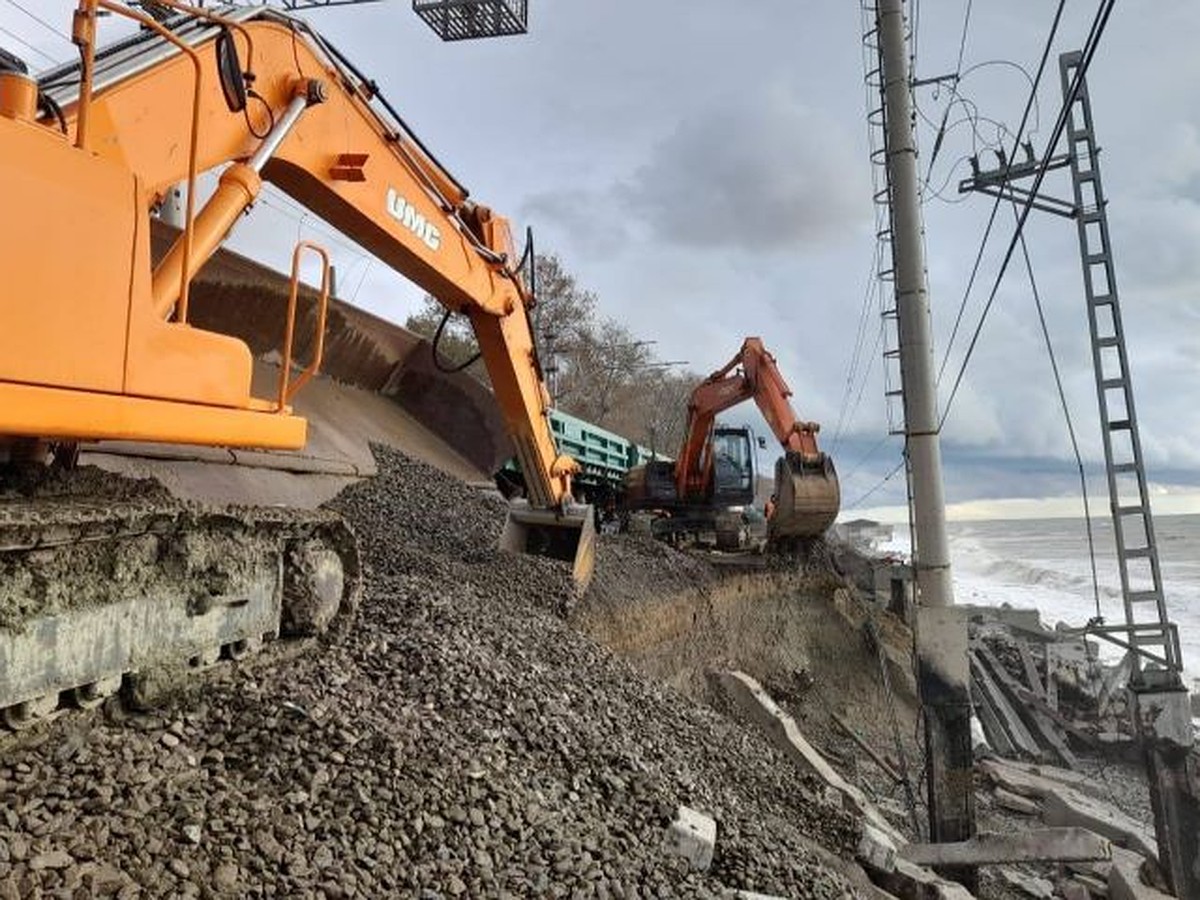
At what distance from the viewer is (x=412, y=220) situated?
5555mm

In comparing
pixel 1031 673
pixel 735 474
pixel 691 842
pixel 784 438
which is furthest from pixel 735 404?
pixel 691 842

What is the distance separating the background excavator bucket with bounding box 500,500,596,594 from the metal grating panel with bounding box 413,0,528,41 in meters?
8.89

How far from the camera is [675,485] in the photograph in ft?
53.4

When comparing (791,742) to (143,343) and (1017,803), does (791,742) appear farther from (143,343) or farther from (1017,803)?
(143,343)

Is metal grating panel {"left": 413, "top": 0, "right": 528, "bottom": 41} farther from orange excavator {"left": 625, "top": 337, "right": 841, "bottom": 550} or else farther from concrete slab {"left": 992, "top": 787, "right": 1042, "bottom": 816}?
concrete slab {"left": 992, "top": 787, "right": 1042, "bottom": 816}

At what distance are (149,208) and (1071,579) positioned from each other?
4306cm

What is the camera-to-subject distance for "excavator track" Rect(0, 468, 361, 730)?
2588mm

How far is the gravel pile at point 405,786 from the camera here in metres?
2.53

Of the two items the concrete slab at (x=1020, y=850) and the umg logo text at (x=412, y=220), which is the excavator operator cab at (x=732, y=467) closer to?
the concrete slab at (x=1020, y=850)

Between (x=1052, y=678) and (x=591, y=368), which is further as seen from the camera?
(x=591, y=368)

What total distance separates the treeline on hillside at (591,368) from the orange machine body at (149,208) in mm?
17822

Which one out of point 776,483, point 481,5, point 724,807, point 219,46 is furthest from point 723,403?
point 219,46

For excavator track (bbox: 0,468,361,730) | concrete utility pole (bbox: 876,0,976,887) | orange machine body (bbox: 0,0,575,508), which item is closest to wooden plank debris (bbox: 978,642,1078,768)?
concrete utility pole (bbox: 876,0,976,887)

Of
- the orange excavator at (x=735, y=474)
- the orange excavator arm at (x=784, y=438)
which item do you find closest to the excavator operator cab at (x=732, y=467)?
the orange excavator at (x=735, y=474)
